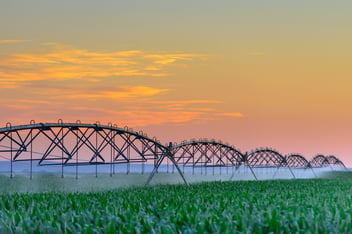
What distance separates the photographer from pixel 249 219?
20.5 metres

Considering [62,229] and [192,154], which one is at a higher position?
[192,154]

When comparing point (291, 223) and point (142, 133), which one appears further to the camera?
point (142, 133)

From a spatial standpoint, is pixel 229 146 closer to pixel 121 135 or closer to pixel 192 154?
pixel 192 154

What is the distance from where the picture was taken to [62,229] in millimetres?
19500

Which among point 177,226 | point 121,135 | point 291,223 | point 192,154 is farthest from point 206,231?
point 192,154

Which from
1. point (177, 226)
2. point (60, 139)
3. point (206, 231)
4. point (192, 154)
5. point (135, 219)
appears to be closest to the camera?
point (206, 231)

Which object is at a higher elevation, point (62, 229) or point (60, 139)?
point (60, 139)

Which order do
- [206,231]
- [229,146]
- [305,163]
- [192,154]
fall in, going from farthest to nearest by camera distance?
[305,163], [229,146], [192,154], [206,231]

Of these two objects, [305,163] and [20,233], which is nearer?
[20,233]

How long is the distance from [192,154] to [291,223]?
5107 centimetres

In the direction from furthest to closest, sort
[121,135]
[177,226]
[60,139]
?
[121,135], [60,139], [177,226]

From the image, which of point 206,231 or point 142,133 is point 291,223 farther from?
point 142,133

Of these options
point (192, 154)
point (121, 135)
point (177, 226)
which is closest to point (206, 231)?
point (177, 226)

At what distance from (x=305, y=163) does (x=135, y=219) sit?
110203 millimetres
